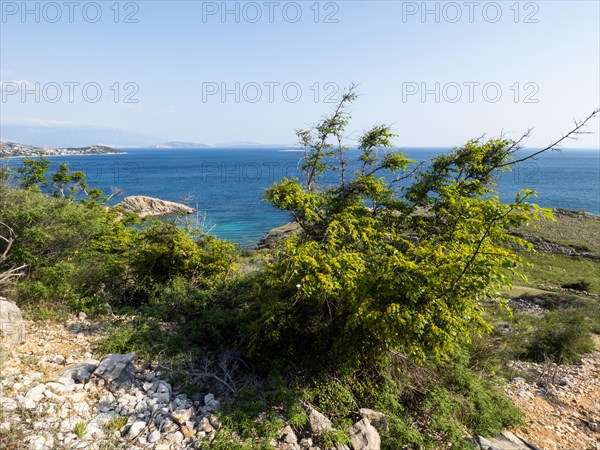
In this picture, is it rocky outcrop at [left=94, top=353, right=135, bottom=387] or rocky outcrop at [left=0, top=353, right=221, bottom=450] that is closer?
rocky outcrop at [left=0, top=353, right=221, bottom=450]

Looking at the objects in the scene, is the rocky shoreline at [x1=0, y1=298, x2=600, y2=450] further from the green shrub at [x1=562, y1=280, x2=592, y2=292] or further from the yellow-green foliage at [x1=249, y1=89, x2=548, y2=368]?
the green shrub at [x1=562, y1=280, x2=592, y2=292]

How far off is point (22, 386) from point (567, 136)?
30.6ft

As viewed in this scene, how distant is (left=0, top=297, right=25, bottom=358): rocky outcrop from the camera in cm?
589

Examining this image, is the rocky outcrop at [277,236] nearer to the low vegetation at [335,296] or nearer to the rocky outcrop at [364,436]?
the low vegetation at [335,296]

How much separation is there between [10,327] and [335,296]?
5.53 meters

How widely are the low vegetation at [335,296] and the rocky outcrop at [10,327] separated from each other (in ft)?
3.08

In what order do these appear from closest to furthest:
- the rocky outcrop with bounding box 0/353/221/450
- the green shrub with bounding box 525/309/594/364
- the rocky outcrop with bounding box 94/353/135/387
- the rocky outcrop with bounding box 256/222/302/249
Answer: the rocky outcrop with bounding box 0/353/221/450 → the rocky outcrop with bounding box 94/353/135/387 → the green shrub with bounding box 525/309/594/364 → the rocky outcrop with bounding box 256/222/302/249

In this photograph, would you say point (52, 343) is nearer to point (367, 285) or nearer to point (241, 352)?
A: point (241, 352)

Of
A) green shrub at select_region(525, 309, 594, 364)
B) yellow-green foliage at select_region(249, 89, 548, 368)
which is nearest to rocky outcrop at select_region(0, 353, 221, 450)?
yellow-green foliage at select_region(249, 89, 548, 368)

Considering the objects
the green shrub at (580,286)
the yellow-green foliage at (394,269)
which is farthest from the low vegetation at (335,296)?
the green shrub at (580,286)

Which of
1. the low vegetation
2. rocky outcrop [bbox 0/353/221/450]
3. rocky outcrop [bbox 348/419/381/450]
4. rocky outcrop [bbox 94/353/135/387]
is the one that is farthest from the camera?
rocky outcrop [bbox 94/353/135/387]

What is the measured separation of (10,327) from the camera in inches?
240

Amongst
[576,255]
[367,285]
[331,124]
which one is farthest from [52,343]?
[576,255]

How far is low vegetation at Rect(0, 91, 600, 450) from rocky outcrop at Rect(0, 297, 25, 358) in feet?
3.08
